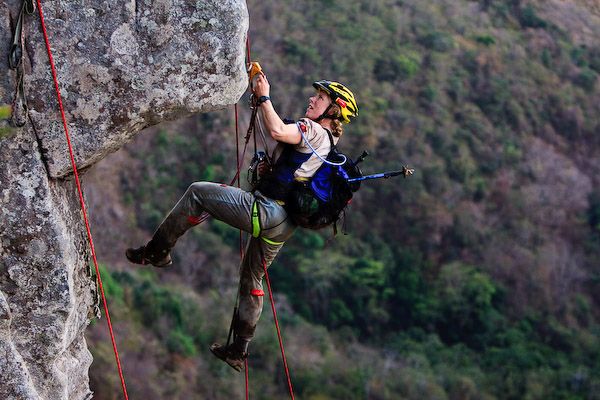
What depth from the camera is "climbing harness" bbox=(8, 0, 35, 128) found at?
235 inches

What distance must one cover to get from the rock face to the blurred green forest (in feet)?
56.1

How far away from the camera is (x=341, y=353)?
26.7 metres

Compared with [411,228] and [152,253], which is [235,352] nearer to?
[152,253]

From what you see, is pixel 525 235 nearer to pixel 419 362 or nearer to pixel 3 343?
pixel 419 362

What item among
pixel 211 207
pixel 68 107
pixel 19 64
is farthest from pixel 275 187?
pixel 19 64

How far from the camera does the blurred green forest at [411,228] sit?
84.2 ft

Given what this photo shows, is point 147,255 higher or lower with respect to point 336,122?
lower

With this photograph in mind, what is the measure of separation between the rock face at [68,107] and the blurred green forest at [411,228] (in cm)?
1710

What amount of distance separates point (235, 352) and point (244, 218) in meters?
1.33

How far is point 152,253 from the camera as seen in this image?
7586mm

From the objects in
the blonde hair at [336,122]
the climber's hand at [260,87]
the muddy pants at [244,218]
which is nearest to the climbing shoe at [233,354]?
the muddy pants at [244,218]

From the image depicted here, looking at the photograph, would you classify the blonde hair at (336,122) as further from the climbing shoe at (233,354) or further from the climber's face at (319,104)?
the climbing shoe at (233,354)

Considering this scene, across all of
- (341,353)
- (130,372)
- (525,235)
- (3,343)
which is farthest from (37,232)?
(525,235)

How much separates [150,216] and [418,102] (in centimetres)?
1028
